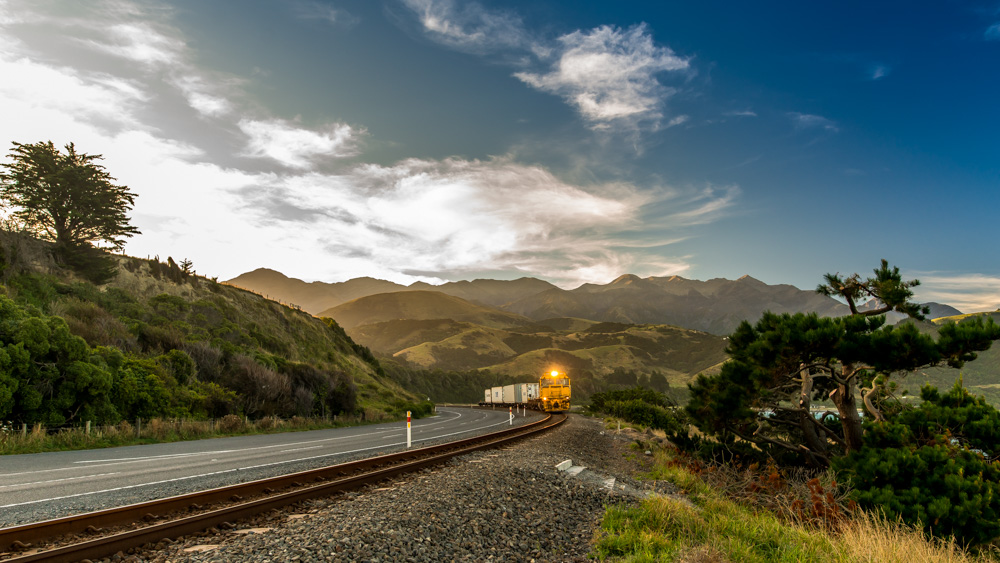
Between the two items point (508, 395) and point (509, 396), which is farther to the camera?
point (508, 395)

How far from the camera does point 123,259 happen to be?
40469 mm

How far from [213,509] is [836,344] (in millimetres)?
11866

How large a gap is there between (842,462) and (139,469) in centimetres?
1618

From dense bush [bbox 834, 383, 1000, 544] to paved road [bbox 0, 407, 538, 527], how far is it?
39.8ft

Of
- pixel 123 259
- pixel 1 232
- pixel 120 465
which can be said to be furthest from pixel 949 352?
pixel 123 259

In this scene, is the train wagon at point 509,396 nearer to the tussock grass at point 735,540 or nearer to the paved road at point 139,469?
the paved road at point 139,469

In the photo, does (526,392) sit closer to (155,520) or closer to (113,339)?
(113,339)

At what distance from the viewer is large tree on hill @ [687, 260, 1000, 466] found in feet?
33.1

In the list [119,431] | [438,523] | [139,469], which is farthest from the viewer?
[119,431]

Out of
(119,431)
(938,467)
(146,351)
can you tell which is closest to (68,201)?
(146,351)

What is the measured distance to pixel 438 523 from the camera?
661cm

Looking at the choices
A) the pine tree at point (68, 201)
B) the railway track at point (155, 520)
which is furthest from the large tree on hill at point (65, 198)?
the railway track at point (155, 520)

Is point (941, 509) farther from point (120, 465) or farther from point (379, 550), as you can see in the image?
point (120, 465)

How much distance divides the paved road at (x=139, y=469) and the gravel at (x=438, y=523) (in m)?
3.15
